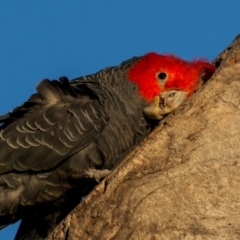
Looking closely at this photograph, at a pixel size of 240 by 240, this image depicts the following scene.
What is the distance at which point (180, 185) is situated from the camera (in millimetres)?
3154

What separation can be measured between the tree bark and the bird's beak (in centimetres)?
43

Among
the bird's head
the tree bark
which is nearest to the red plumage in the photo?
the bird's head

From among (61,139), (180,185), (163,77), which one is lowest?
(180,185)

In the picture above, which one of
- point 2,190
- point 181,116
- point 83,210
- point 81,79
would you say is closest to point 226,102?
point 181,116

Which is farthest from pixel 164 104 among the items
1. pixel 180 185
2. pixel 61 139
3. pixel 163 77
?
pixel 180 185


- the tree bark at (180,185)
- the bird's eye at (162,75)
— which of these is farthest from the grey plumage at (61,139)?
the tree bark at (180,185)

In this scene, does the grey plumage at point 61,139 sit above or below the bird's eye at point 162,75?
below

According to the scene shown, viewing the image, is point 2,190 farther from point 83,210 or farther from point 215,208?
point 215,208

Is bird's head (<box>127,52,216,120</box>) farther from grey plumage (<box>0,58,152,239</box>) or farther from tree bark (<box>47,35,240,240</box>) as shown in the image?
tree bark (<box>47,35,240,240</box>)

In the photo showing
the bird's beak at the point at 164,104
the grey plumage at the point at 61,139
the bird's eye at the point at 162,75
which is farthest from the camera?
the bird's eye at the point at 162,75

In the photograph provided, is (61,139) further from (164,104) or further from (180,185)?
(180,185)

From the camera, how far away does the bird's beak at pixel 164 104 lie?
13.0 ft

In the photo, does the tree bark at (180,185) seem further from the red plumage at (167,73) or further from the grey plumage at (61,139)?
the grey plumage at (61,139)

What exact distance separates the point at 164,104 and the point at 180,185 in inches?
41.0
